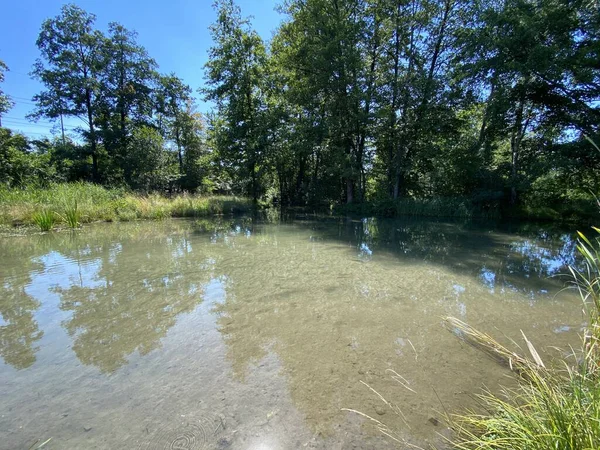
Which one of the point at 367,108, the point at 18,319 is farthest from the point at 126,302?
the point at 367,108

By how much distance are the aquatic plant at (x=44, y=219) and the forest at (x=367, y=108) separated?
6.39 metres

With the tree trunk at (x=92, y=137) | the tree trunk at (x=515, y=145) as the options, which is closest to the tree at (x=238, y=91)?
the tree trunk at (x=92, y=137)

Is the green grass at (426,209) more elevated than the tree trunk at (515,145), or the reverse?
the tree trunk at (515,145)

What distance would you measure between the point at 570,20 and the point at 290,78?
14.4 meters

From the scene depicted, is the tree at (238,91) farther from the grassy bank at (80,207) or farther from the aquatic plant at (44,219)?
the aquatic plant at (44,219)

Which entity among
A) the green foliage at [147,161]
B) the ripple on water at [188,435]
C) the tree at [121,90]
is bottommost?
the ripple on water at [188,435]

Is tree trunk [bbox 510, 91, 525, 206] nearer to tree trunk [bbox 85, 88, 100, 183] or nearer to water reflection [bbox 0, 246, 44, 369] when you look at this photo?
water reflection [bbox 0, 246, 44, 369]

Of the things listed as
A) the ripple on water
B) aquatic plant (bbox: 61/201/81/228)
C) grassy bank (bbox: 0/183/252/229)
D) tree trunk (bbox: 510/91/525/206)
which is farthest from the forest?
the ripple on water

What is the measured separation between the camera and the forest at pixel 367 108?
1273cm

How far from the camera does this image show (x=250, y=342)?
9.57 ft

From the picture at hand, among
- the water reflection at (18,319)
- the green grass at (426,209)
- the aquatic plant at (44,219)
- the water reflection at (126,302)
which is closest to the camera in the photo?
the water reflection at (18,319)

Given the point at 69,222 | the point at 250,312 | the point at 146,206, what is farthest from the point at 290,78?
the point at 250,312

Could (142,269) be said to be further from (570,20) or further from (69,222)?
(570,20)

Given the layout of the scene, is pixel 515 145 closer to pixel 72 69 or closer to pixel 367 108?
pixel 367 108
